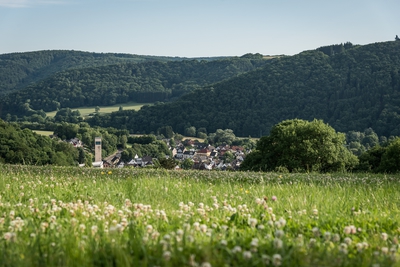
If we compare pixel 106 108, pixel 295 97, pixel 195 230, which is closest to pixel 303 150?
pixel 195 230

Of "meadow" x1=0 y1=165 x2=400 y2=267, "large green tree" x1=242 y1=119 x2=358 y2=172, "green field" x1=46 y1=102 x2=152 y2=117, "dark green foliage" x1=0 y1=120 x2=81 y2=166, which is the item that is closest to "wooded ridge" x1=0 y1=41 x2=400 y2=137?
"green field" x1=46 y1=102 x2=152 y2=117

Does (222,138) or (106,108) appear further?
(106,108)

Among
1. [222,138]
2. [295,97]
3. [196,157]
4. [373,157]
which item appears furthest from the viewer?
[295,97]

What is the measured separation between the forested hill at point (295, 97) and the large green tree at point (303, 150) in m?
94.3

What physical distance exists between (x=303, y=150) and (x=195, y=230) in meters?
25.1

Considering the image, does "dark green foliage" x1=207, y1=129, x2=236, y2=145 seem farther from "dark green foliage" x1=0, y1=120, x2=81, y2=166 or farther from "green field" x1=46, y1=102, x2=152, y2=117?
"dark green foliage" x1=0, y1=120, x2=81, y2=166

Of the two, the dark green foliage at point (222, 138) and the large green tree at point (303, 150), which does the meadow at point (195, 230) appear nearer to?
the large green tree at point (303, 150)

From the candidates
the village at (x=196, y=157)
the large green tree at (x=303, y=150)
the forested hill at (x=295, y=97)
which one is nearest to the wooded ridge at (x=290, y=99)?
the forested hill at (x=295, y=97)

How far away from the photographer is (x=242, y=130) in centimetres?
14125

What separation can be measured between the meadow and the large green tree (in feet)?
69.4

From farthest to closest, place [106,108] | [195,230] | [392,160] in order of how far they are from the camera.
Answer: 1. [106,108]
2. [392,160]
3. [195,230]

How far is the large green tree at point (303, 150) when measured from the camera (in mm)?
28083

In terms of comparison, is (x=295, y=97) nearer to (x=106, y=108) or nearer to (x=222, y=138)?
(x=222, y=138)

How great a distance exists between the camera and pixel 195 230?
382cm
